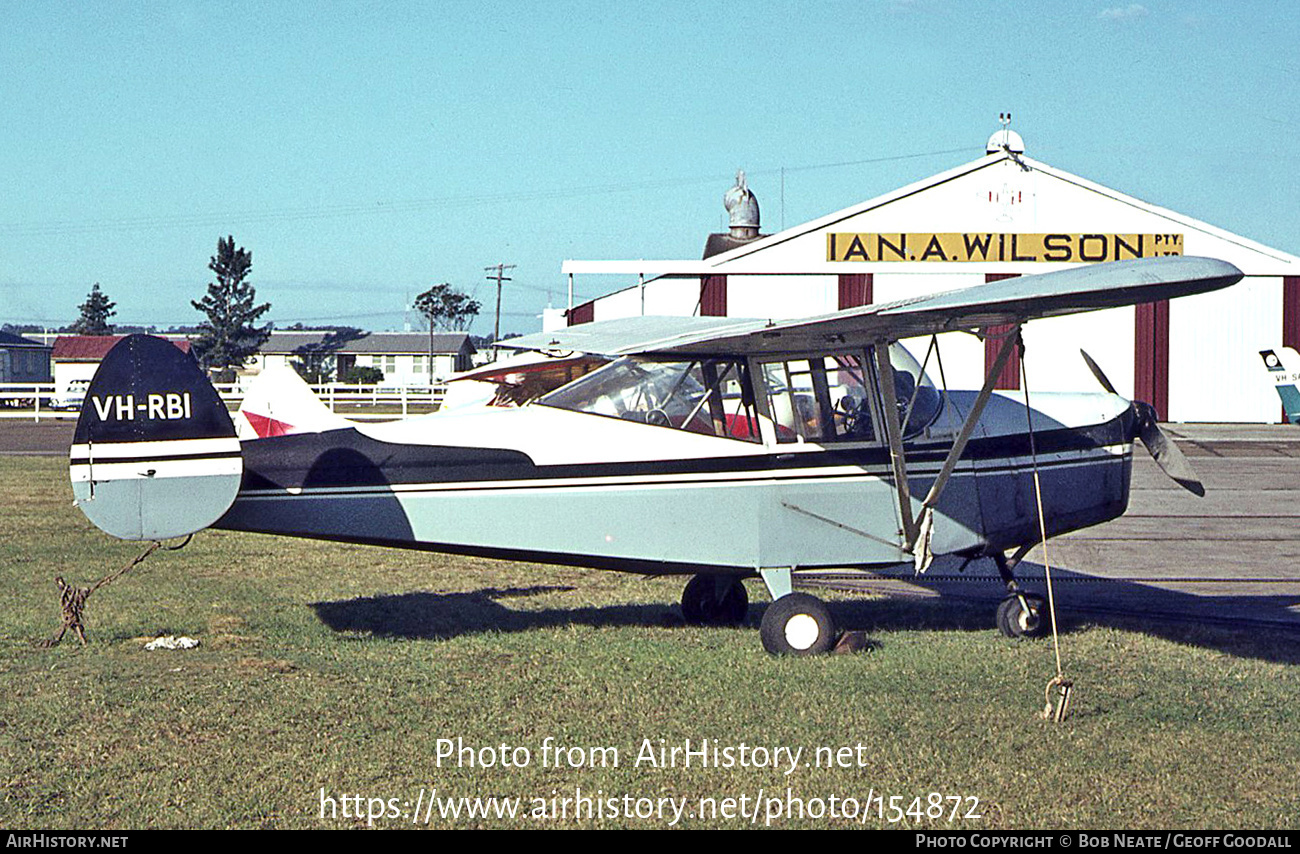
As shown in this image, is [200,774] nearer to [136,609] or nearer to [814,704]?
[814,704]

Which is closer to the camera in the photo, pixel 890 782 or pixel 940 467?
pixel 890 782

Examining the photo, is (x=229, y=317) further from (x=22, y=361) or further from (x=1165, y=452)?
(x=1165, y=452)

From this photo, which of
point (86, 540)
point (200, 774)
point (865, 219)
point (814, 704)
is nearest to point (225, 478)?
point (200, 774)

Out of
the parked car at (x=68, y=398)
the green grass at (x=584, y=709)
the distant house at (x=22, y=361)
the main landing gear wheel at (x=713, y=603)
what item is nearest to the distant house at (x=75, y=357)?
the distant house at (x=22, y=361)

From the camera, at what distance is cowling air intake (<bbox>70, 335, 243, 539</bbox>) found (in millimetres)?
7141

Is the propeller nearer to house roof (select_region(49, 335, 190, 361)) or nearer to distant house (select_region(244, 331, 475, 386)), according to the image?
house roof (select_region(49, 335, 190, 361))

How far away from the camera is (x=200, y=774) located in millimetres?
5543

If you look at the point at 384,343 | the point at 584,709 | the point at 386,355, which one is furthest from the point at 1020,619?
the point at 384,343

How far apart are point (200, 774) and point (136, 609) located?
4.38 metres

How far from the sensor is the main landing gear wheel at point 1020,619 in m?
8.80

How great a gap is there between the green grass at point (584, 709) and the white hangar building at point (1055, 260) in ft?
88.6

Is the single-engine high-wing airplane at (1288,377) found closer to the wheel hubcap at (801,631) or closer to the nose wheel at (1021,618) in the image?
the nose wheel at (1021,618)

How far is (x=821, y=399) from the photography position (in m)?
8.44

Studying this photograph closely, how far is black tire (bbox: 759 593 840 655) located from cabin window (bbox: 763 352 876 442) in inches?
40.7
